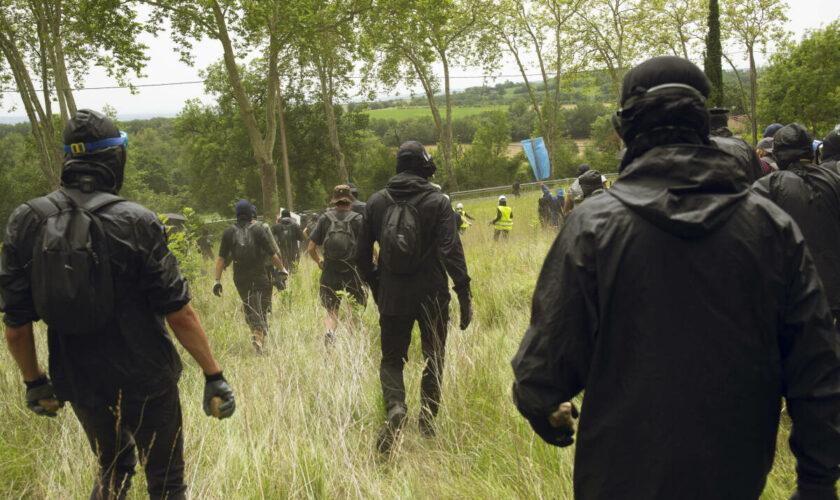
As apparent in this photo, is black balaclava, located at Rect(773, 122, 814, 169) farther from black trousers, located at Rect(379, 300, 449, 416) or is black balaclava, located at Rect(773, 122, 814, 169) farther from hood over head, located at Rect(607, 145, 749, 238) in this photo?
hood over head, located at Rect(607, 145, 749, 238)

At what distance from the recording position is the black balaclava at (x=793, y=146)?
383cm

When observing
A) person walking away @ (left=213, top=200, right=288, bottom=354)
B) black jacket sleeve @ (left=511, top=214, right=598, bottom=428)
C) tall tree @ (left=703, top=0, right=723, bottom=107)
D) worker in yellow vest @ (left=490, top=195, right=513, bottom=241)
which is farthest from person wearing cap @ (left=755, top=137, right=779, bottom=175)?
tall tree @ (left=703, top=0, right=723, bottom=107)

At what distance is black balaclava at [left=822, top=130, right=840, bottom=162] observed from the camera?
504 cm

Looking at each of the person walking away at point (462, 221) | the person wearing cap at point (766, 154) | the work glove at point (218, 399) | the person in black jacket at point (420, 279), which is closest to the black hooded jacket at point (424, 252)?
the person in black jacket at point (420, 279)

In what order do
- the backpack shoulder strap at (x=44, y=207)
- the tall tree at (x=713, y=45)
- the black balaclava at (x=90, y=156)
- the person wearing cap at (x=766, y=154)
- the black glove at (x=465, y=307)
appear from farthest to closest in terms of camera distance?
1. the tall tree at (x=713, y=45)
2. the person wearing cap at (x=766, y=154)
3. the black glove at (x=465, y=307)
4. the black balaclava at (x=90, y=156)
5. the backpack shoulder strap at (x=44, y=207)

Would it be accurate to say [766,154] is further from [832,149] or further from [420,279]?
[420,279]

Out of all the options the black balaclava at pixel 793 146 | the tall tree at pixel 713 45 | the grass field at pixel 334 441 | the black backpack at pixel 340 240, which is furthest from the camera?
the tall tree at pixel 713 45

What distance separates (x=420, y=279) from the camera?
394 cm

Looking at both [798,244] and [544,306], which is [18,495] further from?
[798,244]

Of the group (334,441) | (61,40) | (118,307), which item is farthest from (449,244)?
(61,40)

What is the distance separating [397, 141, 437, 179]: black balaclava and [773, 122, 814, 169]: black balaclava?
94.4 inches

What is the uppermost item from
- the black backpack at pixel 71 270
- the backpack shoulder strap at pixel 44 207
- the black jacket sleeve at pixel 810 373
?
the backpack shoulder strap at pixel 44 207

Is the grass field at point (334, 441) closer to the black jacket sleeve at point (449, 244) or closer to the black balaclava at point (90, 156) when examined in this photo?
the black jacket sleeve at point (449, 244)

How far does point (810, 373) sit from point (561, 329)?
0.64 meters
